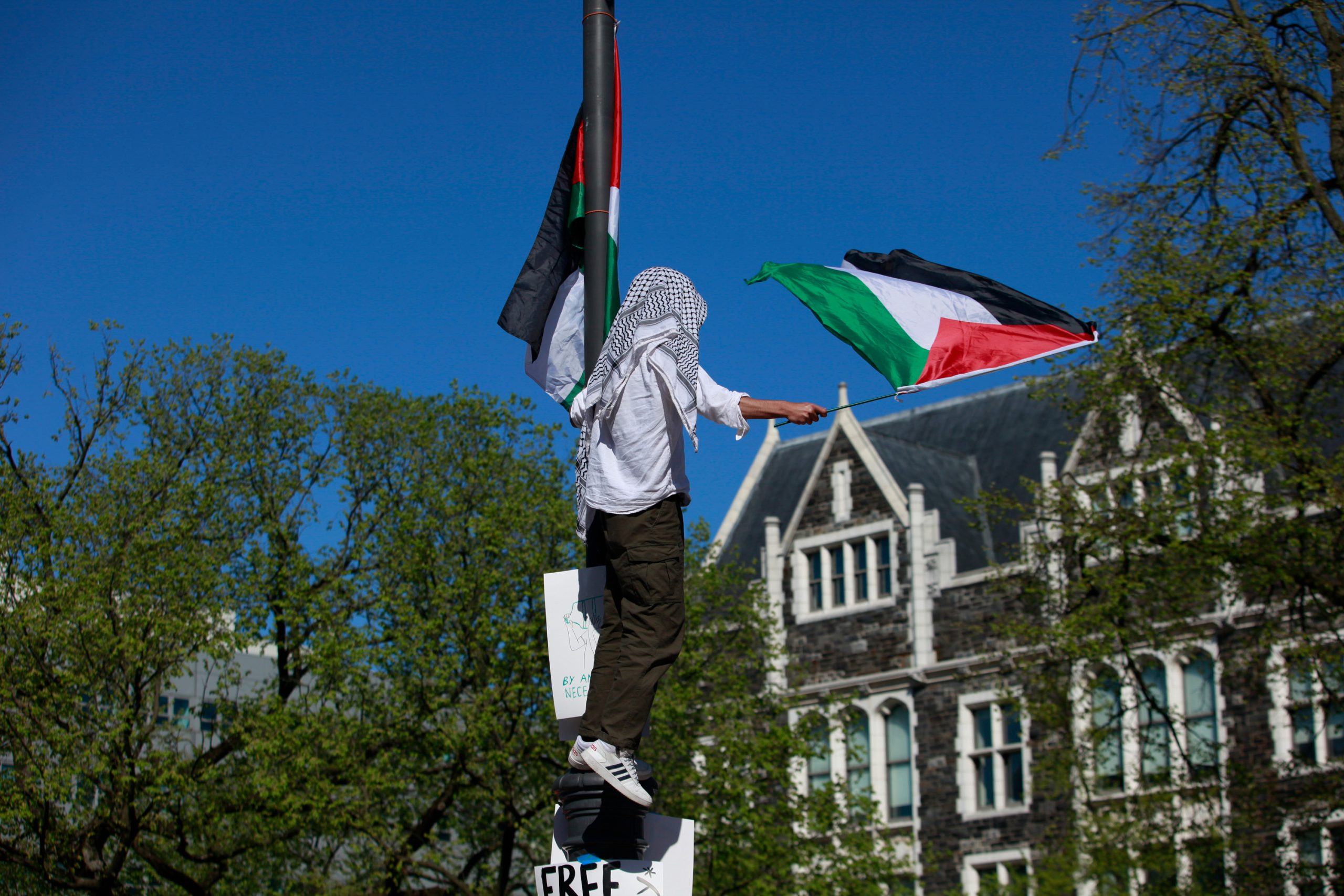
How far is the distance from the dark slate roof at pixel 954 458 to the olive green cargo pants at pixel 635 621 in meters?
27.5

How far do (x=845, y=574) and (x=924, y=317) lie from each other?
27531 millimetres

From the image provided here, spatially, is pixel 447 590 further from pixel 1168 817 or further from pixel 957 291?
pixel 957 291

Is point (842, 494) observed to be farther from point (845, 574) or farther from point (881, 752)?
point (881, 752)

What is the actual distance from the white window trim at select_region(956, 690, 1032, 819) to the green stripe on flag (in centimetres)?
2405

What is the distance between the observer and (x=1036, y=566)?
72.8 ft

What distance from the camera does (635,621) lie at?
6301mm

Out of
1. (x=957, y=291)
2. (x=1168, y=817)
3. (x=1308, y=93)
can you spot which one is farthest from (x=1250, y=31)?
(x=957, y=291)

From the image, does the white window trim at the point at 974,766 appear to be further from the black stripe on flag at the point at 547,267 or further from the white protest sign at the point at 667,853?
the white protest sign at the point at 667,853

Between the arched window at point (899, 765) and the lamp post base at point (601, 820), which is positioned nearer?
the lamp post base at point (601, 820)

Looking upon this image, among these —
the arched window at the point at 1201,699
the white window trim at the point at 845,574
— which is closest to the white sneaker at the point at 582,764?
the arched window at the point at 1201,699

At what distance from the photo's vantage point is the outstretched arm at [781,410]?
641cm

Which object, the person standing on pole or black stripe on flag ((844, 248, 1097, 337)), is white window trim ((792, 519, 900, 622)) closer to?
black stripe on flag ((844, 248, 1097, 337))

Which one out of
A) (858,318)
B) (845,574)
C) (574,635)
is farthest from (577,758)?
(845,574)

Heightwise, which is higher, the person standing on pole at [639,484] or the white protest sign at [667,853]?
the person standing on pole at [639,484]
